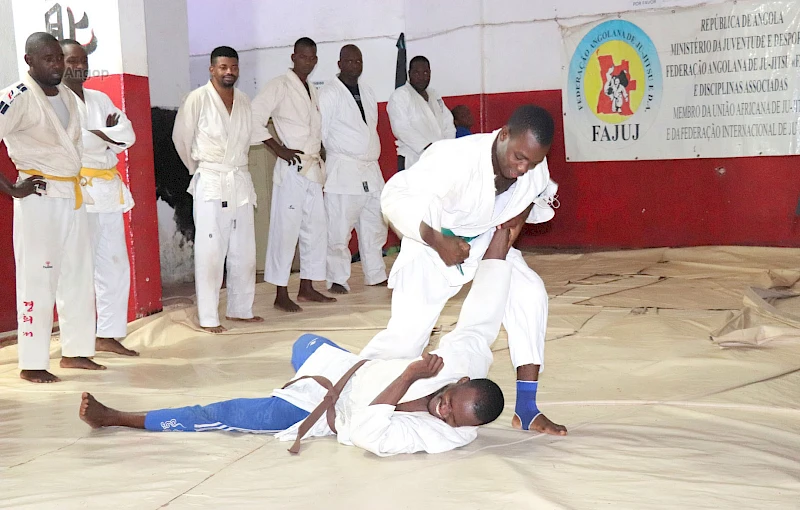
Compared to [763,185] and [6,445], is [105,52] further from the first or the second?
[763,185]

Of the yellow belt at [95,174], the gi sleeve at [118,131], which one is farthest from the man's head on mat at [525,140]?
the yellow belt at [95,174]

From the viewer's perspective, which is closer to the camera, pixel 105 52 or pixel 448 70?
pixel 105 52

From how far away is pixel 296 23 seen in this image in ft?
29.5

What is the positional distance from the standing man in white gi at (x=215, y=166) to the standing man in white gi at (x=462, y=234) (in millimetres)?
2564

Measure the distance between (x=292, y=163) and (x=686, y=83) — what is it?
3835mm

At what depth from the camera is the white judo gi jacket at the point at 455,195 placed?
295cm

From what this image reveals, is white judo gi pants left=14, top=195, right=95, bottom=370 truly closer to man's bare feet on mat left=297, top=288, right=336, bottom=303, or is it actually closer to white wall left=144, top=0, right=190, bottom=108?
man's bare feet on mat left=297, top=288, right=336, bottom=303

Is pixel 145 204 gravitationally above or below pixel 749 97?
below

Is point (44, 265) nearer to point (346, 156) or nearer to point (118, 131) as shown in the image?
point (118, 131)

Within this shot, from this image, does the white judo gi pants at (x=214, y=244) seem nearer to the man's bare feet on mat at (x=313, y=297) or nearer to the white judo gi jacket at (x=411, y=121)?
the man's bare feet on mat at (x=313, y=297)

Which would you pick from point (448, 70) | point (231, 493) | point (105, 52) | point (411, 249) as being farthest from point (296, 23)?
point (231, 493)

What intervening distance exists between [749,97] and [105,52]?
17.6ft

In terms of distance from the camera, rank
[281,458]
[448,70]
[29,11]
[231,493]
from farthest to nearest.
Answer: [448,70] < [29,11] < [281,458] < [231,493]

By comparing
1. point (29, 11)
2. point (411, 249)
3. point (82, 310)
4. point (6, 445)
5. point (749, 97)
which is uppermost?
point (29, 11)
